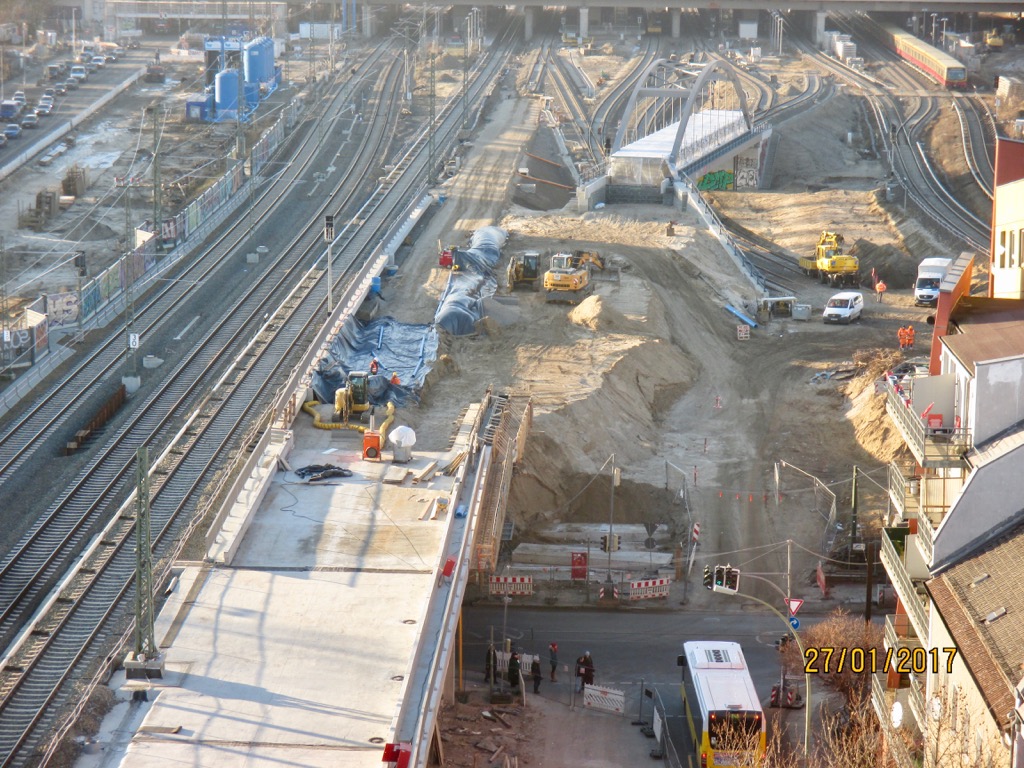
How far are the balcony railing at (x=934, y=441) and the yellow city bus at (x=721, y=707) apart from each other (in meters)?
6.19

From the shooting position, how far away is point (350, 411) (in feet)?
133

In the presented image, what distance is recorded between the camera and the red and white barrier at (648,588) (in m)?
37.9

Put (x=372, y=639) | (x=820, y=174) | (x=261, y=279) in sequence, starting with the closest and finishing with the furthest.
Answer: (x=372, y=639) < (x=261, y=279) < (x=820, y=174)

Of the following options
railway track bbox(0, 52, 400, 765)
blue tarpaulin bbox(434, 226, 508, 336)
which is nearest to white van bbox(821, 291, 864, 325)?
blue tarpaulin bbox(434, 226, 508, 336)

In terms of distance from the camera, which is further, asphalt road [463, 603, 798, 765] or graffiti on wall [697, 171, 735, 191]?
graffiti on wall [697, 171, 735, 191]

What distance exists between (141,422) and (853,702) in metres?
27.1

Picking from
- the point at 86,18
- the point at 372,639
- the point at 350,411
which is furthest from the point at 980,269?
the point at 86,18

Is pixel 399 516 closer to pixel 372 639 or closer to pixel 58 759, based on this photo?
pixel 372 639

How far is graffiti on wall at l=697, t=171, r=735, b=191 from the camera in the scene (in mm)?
96375

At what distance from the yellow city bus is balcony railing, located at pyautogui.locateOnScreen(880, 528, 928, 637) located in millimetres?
3802

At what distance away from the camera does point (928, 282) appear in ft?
214

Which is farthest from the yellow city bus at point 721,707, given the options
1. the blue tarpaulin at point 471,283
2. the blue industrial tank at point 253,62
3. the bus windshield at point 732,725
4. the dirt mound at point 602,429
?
the blue industrial tank at point 253,62

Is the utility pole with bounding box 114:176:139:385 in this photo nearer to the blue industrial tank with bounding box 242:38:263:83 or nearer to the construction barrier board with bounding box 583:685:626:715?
the construction barrier board with bounding box 583:685:626:715

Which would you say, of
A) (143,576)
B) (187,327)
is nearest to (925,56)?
(187,327)
